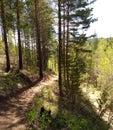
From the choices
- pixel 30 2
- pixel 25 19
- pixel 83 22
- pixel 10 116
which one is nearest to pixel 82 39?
pixel 83 22

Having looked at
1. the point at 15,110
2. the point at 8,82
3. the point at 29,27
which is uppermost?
the point at 29,27

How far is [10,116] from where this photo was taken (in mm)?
12773

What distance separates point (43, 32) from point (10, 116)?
27222 millimetres

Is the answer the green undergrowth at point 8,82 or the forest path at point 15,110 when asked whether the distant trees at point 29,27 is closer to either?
the green undergrowth at point 8,82

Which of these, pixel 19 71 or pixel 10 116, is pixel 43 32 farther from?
pixel 10 116

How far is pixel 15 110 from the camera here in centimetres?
1402

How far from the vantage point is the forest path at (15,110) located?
11388mm

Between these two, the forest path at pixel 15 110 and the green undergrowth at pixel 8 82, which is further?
the green undergrowth at pixel 8 82

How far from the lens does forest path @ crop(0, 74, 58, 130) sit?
11388mm

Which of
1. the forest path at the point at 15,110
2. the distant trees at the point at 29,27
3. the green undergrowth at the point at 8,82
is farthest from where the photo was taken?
the distant trees at the point at 29,27

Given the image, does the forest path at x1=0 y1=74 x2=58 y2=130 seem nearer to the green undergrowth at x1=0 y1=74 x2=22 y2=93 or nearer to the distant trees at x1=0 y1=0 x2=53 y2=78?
the green undergrowth at x1=0 y1=74 x2=22 y2=93

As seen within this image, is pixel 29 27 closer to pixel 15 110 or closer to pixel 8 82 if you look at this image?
pixel 8 82

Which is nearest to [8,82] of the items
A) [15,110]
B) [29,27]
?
[15,110]

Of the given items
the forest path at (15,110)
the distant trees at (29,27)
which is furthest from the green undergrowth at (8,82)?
the distant trees at (29,27)
